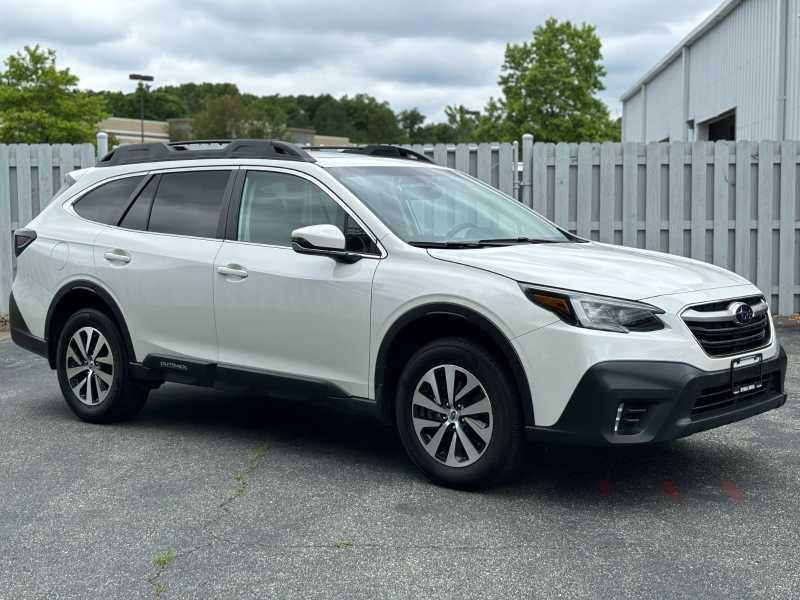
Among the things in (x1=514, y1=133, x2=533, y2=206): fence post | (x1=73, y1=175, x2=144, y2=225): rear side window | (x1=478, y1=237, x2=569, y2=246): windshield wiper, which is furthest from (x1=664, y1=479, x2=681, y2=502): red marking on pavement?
(x1=514, y1=133, x2=533, y2=206): fence post

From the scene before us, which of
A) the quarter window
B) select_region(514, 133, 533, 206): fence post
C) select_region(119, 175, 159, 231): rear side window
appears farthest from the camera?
select_region(514, 133, 533, 206): fence post

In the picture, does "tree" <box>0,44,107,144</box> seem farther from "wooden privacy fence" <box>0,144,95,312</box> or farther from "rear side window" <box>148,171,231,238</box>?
"rear side window" <box>148,171,231,238</box>

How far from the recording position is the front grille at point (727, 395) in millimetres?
4855

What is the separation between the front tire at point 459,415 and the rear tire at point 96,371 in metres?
2.28

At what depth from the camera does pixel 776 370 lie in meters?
5.34

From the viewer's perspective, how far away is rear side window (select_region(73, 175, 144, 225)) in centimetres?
696

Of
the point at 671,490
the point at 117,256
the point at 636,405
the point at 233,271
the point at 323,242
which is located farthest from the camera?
the point at 117,256

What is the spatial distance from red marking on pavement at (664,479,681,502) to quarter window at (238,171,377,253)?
2.06m

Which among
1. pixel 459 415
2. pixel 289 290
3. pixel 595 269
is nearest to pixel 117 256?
pixel 289 290

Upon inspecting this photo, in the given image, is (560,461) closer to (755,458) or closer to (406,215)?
(755,458)

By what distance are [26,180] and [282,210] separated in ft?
26.3

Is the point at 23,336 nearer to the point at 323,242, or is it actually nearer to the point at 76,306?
the point at 76,306

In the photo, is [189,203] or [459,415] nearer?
[459,415]

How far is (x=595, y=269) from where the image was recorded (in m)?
5.07
